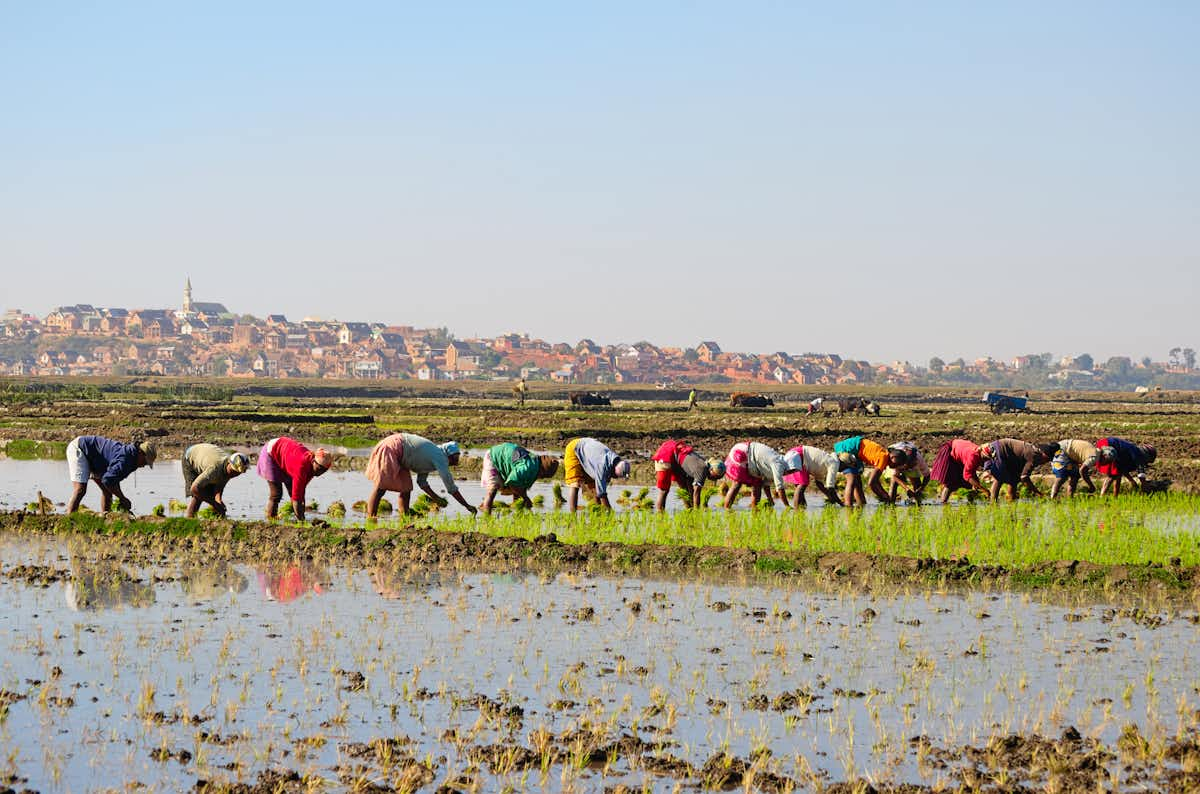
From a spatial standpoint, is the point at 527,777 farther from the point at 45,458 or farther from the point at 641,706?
the point at 45,458

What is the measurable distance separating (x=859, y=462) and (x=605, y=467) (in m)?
3.67

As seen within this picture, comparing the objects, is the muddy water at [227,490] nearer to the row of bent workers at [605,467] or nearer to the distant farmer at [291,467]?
the row of bent workers at [605,467]

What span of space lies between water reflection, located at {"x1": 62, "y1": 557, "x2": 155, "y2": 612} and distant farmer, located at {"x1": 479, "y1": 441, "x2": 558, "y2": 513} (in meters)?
5.08

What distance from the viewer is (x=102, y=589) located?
11977 mm

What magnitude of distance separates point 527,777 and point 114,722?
239 centimetres

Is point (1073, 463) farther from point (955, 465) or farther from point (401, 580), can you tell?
point (401, 580)

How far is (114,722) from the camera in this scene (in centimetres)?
759

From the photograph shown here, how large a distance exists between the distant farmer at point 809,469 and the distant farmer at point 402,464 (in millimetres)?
4192

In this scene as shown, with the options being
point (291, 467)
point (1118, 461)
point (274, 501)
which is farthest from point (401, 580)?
point (1118, 461)

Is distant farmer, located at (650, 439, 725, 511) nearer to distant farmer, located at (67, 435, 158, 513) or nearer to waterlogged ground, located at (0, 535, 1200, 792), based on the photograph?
→ waterlogged ground, located at (0, 535, 1200, 792)

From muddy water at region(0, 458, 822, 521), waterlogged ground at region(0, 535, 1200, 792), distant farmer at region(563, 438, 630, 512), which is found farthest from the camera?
muddy water at region(0, 458, 822, 521)

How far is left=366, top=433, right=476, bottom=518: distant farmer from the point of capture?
654 inches

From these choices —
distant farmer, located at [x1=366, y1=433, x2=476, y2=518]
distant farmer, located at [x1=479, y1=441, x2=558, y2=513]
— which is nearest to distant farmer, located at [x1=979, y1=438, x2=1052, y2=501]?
distant farmer, located at [x1=479, y1=441, x2=558, y2=513]

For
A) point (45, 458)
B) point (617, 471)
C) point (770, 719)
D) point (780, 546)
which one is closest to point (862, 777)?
point (770, 719)
